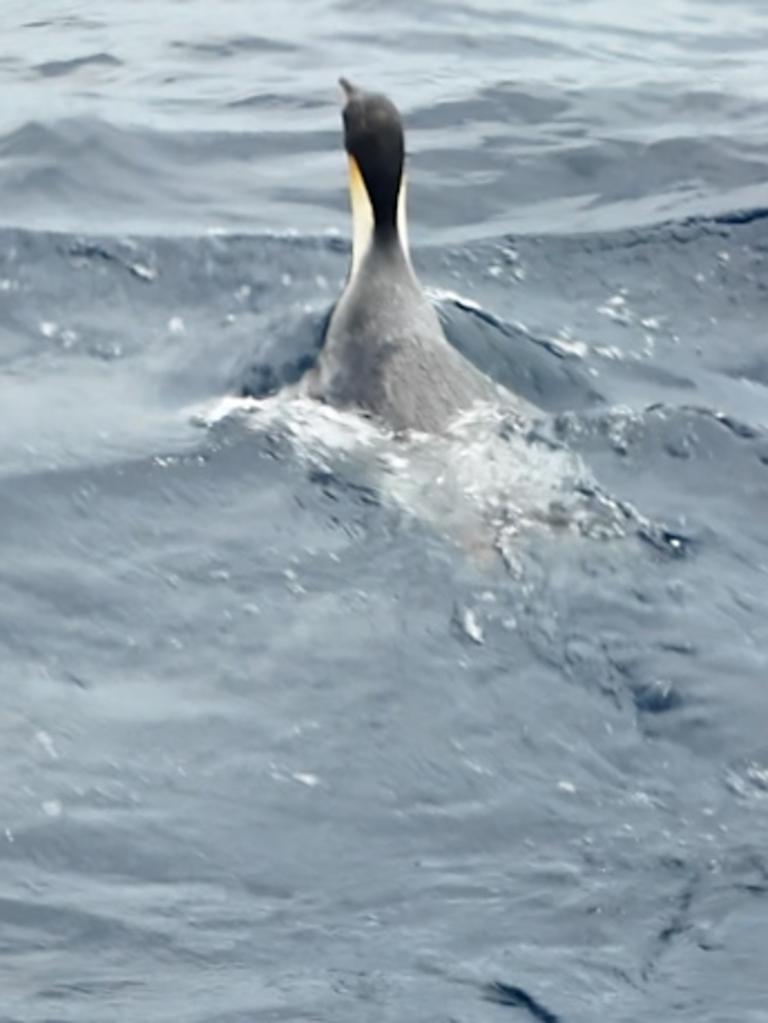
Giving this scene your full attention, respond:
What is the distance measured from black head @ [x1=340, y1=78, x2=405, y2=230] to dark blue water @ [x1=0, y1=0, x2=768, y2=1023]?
817 millimetres

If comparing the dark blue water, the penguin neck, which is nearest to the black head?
the penguin neck

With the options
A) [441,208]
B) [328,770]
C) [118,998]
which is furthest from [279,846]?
[441,208]

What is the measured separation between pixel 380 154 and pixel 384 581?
128 inches

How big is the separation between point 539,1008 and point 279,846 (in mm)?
1254

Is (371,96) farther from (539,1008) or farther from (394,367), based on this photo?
(539,1008)

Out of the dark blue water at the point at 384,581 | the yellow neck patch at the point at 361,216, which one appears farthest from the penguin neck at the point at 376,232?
the dark blue water at the point at 384,581

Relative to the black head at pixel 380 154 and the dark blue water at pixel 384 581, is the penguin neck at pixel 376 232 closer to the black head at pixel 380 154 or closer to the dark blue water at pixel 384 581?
the black head at pixel 380 154

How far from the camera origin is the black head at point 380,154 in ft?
39.8

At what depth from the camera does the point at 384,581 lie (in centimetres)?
962

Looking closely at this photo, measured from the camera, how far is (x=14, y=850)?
7754 millimetres

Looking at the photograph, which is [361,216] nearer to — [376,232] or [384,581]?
[376,232]

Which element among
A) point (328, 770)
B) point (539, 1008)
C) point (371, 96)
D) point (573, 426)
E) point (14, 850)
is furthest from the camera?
point (371, 96)

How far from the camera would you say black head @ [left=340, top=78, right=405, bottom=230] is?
12.1 meters

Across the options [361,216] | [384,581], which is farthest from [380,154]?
[384,581]
